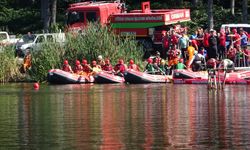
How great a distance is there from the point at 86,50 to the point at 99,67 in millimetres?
1973

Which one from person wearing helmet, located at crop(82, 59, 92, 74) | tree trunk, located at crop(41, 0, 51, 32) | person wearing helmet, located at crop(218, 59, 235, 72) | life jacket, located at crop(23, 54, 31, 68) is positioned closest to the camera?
person wearing helmet, located at crop(218, 59, 235, 72)

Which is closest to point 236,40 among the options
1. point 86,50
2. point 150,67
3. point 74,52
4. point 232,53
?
point 232,53

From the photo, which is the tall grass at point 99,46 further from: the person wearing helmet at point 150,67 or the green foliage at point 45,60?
the person wearing helmet at point 150,67

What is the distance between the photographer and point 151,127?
34.0 m

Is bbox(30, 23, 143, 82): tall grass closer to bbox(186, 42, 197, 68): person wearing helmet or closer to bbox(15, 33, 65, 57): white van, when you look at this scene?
bbox(15, 33, 65, 57): white van

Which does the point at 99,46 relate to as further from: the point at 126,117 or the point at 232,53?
the point at 126,117

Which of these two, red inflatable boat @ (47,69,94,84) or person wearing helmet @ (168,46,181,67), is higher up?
person wearing helmet @ (168,46,181,67)

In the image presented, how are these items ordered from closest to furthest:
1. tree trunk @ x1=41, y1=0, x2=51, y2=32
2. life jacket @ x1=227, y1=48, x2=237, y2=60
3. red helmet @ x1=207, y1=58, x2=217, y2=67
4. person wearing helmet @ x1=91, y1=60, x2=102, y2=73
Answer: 1. red helmet @ x1=207, y1=58, x2=217, y2=67
2. life jacket @ x1=227, y1=48, x2=237, y2=60
3. person wearing helmet @ x1=91, y1=60, x2=102, y2=73
4. tree trunk @ x1=41, y1=0, x2=51, y2=32

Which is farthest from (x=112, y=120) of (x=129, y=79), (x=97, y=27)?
(x=97, y=27)

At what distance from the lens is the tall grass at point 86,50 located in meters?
56.4

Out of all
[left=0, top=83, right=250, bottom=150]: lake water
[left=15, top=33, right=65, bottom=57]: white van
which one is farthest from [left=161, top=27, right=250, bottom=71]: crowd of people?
[left=15, top=33, right=65, bottom=57]: white van

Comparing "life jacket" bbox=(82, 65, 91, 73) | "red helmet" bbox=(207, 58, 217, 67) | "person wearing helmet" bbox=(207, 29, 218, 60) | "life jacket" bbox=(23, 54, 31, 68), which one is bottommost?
"life jacket" bbox=(82, 65, 91, 73)

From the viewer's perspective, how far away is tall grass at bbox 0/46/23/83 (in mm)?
56750

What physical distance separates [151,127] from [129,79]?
62.6ft
